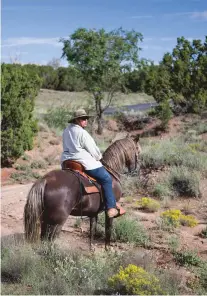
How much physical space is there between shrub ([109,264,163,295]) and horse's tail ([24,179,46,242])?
5.76 ft

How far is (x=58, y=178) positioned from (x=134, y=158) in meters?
1.81

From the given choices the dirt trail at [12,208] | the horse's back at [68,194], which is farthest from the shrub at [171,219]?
the dirt trail at [12,208]

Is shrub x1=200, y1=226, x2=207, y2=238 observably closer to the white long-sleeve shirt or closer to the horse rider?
the horse rider

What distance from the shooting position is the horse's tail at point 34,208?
661 cm

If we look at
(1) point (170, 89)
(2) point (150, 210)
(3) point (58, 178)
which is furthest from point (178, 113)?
(3) point (58, 178)

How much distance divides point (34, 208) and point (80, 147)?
1.30m

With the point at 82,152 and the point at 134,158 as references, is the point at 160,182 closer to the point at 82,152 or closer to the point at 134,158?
the point at 134,158

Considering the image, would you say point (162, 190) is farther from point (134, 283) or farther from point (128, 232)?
point (134, 283)

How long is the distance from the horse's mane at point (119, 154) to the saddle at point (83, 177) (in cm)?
64

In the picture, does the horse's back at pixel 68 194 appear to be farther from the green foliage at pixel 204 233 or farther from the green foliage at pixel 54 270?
the green foliage at pixel 204 233

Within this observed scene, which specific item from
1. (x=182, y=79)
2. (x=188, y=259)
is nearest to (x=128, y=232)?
(x=188, y=259)

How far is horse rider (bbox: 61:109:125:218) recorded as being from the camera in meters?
7.12

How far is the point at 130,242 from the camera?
8539 mm

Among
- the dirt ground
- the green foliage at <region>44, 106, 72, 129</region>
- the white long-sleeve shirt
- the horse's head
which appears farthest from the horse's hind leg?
the green foliage at <region>44, 106, 72, 129</region>
